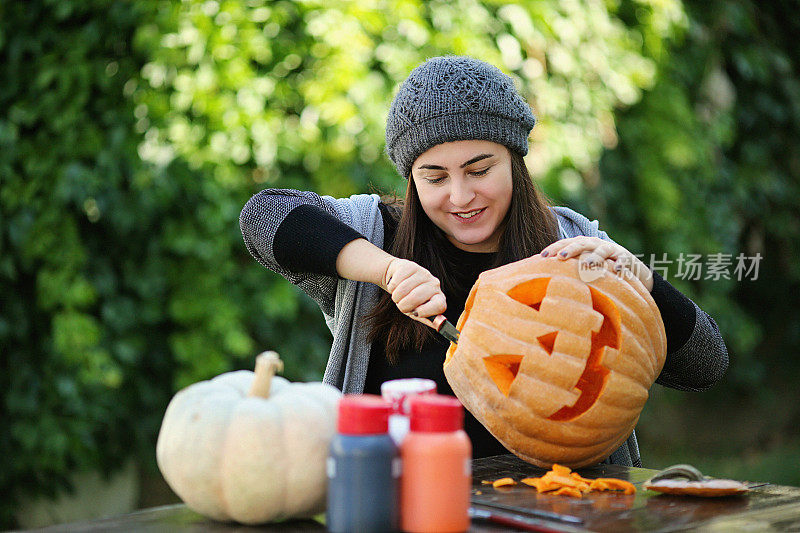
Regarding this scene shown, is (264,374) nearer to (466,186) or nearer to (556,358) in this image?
(556,358)

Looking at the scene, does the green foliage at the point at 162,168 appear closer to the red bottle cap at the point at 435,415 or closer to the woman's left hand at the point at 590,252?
the woman's left hand at the point at 590,252

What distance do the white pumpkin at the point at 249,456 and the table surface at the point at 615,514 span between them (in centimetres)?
5

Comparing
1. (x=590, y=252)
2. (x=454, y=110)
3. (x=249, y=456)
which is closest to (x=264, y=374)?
(x=249, y=456)

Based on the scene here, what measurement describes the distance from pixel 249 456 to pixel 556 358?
27.3 inches

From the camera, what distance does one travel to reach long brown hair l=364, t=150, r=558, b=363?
221cm

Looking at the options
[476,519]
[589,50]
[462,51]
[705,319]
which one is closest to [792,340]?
[589,50]

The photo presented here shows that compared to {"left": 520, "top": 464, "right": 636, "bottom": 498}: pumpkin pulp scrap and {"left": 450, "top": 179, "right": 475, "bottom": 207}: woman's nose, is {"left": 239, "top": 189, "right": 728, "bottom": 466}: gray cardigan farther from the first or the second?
{"left": 520, "top": 464, "right": 636, "bottom": 498}: pumpkin pulp scrap

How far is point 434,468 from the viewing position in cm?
117

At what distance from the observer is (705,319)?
2037mm

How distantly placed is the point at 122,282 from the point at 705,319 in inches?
95.7

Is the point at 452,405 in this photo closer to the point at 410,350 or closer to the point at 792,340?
the point at 410,350

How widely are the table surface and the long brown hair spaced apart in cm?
62

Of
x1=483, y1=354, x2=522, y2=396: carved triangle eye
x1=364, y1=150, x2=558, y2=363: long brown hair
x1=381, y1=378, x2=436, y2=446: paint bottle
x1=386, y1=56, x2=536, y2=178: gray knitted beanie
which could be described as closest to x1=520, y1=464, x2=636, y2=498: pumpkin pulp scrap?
x1=483, y1=354, x2=522, y2=396: carved triangle eye

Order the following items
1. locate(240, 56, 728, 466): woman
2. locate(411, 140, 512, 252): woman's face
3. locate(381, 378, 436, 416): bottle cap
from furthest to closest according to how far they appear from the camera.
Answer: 1. locate(411, 140, 512, 252): woman's face
2. locate(240, 56, 728, 466): woman
3. locate(381, 378, 436, 416): bottle cap
